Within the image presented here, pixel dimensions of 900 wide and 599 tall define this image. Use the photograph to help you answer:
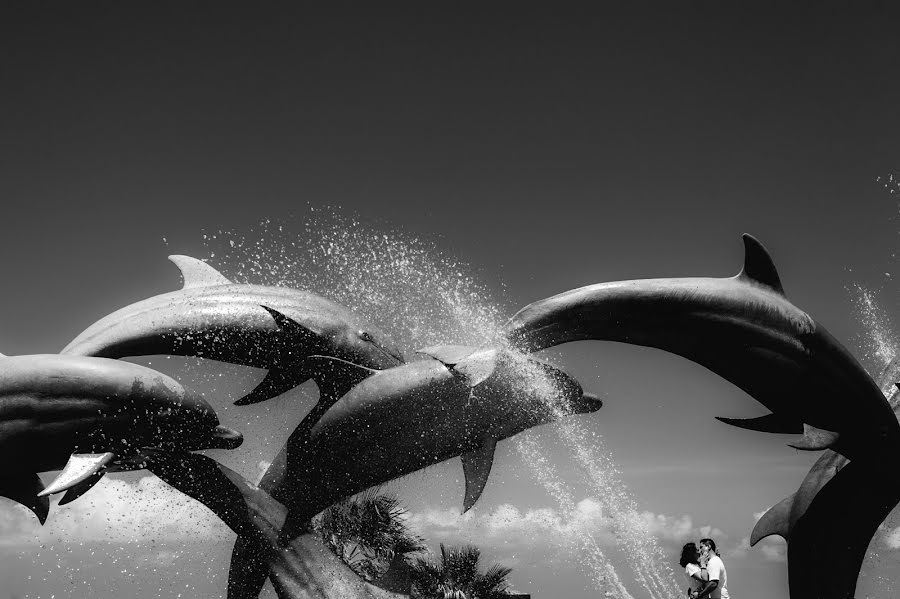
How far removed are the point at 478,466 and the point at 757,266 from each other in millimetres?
4460

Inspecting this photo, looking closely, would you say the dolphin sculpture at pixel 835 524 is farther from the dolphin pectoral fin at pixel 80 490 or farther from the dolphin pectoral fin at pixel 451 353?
the dolphin pectoral fin at pixel 80 490

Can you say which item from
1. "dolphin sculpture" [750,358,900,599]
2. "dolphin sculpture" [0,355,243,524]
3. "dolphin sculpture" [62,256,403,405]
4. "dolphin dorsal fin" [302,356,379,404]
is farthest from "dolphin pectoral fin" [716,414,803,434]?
"dolphin sculpture" [0,355,243,524]

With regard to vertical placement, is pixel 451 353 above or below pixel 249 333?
below

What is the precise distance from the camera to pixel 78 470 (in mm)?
9031

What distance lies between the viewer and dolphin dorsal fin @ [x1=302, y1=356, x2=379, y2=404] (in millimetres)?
9922

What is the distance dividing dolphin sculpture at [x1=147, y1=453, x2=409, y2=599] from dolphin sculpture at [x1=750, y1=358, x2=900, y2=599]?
5.93 metres

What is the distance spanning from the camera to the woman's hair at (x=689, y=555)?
416 inches

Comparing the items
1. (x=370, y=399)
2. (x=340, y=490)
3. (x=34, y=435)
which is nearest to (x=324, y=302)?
(x=370, y=399)

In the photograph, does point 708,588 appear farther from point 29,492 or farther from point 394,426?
point 29,492

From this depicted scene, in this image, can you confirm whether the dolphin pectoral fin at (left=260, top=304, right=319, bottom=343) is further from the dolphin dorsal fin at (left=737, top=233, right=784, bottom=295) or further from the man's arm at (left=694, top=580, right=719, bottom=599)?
the man's arm at (left=694, top=580, right=719, bottom=599)

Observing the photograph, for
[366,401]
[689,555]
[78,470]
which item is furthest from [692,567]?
[78,470]

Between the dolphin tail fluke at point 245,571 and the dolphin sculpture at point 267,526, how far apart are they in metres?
0.18

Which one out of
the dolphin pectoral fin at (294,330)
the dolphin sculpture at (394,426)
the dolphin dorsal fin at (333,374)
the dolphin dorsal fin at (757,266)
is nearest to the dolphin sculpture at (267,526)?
the dolphin sculpture at (394,426)

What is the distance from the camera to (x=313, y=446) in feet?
32.8
